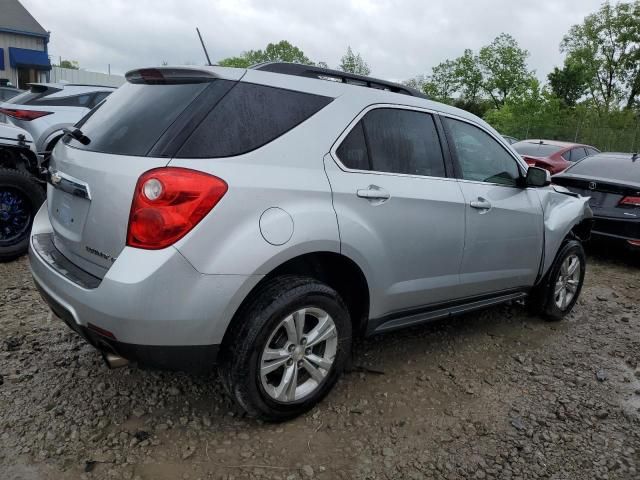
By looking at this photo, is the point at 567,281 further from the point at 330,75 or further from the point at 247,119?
the point at 247,119

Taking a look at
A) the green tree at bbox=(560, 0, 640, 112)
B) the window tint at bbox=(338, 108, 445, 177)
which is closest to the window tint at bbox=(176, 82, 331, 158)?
the window tint at bbox=(338, 108, 445, 177)

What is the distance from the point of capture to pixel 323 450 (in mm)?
2533

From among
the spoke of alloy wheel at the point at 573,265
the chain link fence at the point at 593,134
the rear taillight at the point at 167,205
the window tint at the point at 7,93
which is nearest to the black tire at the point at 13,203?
the rear taillight at the point at 167,205

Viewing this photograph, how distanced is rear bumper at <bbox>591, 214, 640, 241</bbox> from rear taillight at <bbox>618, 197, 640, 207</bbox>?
18 centimetres

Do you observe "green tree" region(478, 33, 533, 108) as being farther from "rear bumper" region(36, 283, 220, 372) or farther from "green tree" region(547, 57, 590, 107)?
"rear bumper" region(36, 283, 220, 372)

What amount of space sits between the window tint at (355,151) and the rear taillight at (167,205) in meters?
0.80

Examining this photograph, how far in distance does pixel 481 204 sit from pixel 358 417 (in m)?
1.53

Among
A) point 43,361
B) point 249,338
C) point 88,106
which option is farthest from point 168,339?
point 88,106

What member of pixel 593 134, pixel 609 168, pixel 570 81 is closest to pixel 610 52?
pixel 570 81

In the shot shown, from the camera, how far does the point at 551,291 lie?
171 inches

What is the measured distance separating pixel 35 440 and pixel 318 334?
138cm

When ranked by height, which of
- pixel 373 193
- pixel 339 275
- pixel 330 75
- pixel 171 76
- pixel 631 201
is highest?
pixel 330 75

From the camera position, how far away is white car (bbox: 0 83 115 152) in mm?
7168

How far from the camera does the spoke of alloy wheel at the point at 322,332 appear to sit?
2.63 meters
